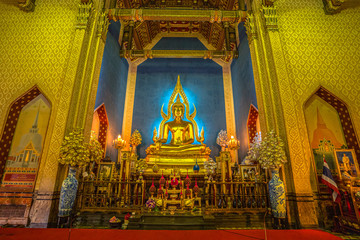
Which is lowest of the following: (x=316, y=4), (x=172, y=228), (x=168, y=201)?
(x=172, y=228)

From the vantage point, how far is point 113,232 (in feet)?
10.8

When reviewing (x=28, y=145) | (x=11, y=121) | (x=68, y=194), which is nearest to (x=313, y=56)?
(x=68, y=194)

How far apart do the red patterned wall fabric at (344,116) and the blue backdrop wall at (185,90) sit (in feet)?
17.0

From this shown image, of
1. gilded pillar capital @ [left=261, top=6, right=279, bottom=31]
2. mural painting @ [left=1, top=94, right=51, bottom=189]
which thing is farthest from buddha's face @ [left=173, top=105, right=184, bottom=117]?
Answer: mural painting @ [left=1, top=94, right=51, bottom=189]

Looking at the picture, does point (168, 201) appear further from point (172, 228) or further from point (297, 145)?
point (297, 145)

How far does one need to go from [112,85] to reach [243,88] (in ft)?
19.2

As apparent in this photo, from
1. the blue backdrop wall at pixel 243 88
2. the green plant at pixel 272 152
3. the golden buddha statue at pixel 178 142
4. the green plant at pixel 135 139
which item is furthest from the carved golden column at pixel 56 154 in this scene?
the blue backdrop wall at pixel 243 88

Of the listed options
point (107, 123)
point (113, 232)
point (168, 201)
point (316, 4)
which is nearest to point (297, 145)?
point (168, 201)

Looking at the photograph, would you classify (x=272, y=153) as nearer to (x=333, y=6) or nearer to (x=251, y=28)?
(x=251, y=28)

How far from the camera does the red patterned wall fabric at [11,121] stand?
17.4 ft

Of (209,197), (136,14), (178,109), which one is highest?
(136,14)

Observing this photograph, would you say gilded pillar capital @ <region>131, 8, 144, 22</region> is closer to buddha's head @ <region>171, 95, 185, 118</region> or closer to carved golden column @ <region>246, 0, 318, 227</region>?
carved golden column @ <region>246, 0, 318, 227</region>

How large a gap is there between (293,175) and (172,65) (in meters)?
8.83

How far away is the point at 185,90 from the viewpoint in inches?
443
